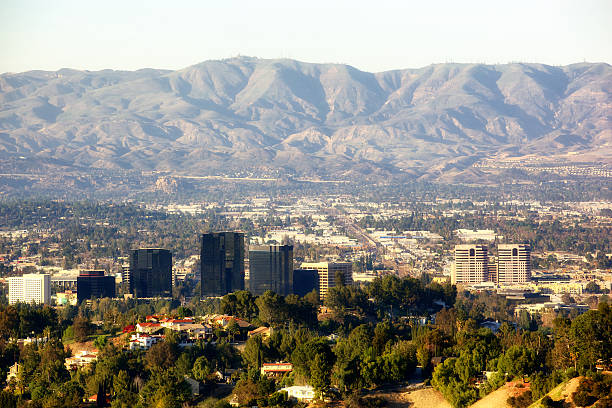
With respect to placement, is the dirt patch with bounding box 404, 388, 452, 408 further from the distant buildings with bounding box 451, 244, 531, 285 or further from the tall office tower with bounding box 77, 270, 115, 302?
the distant buildings with bounding box 451, 244, 531, 285

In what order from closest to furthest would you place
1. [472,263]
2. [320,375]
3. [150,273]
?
[320,375], [150,273], [472,263]

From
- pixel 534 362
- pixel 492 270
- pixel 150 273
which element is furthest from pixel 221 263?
pixel 534 362

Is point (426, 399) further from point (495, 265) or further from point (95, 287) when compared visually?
point (495, 265)

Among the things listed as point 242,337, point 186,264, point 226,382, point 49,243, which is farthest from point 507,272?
point 226,382

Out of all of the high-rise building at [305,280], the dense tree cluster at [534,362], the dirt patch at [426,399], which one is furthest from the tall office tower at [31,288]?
the dirt patch at [426,399]

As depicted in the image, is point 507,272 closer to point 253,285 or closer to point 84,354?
point 253,285

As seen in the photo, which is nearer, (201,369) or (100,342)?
(201,369)
